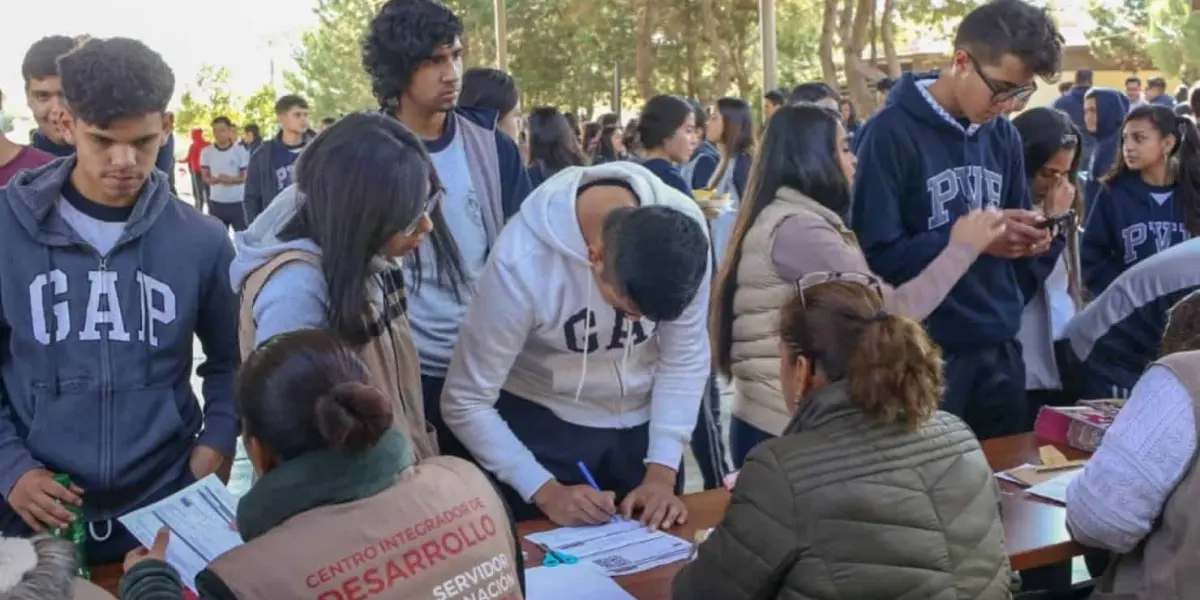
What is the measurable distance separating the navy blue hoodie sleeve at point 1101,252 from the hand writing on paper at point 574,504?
7.73 feet

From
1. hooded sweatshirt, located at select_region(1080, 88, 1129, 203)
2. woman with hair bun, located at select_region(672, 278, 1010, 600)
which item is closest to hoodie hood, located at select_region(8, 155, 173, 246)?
woman with hair bun, located at select_region(672, 278, 1010, 600)

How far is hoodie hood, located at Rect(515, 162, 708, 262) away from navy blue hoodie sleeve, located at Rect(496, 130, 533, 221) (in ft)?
1.77

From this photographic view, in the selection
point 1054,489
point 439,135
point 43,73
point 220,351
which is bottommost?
point 1054,489

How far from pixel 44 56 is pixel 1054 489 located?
2651mm

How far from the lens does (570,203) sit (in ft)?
7.32

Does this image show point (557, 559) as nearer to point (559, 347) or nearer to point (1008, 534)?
point (559, 347)

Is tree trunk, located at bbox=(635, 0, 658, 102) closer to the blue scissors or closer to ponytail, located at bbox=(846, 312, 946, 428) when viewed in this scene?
the blue scissors

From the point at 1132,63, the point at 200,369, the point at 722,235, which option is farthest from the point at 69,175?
the point at 1132,63

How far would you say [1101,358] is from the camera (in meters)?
2.88

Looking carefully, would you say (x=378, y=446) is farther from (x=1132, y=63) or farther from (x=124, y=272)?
(x=1132, y=63)

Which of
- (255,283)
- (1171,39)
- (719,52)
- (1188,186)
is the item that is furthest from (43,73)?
(1171,39)

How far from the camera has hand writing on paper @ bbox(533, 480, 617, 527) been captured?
2.23 meters

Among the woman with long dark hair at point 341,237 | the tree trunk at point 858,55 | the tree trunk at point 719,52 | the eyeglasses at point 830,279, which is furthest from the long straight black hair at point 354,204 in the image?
the tree trunk at point 719,52

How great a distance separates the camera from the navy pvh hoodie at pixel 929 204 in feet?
9.38
